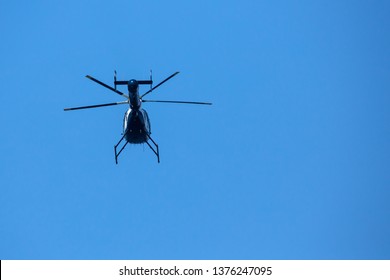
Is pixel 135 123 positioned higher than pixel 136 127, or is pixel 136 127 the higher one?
pixel 135 123

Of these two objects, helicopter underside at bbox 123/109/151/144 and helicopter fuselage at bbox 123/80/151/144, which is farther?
helicopter underside at bbox 123/109/151/144

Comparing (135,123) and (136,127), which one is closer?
(135,123)

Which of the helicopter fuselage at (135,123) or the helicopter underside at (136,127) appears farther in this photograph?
the helicopter underside at (136,127)
